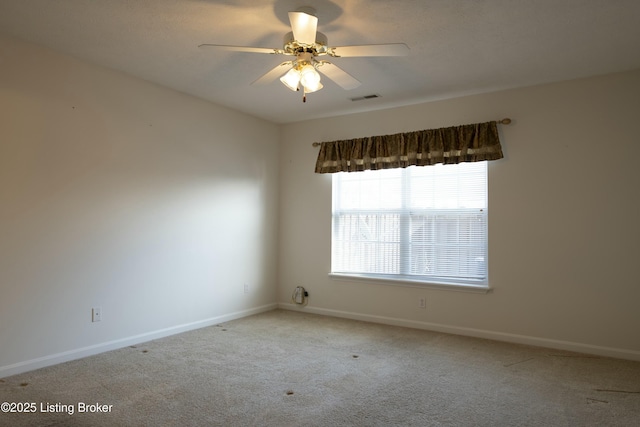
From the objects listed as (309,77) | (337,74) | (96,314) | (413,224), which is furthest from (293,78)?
(96,314)

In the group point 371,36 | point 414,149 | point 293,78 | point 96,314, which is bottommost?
point 96,314

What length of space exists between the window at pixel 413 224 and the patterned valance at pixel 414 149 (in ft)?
0.55

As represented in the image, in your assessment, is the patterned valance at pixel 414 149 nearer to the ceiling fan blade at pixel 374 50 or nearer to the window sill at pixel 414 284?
the window sill at pixel 414 284

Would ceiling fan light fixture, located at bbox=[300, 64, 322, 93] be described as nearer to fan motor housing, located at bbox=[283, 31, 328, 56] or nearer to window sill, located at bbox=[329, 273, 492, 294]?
fan motor housing, located at bbox=[283, 31, 328, 56]

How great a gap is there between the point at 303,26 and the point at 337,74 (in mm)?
669

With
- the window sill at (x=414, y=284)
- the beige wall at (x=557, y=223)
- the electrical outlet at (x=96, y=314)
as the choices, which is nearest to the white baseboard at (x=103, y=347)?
the electrical outlet at (x=96, y=314)

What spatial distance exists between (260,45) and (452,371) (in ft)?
9.48

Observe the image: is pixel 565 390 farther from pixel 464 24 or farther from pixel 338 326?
pixel 464 24

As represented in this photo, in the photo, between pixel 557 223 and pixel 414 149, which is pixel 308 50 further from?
pixel 557 223

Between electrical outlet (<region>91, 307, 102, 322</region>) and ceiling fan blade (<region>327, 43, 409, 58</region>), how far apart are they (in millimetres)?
2821

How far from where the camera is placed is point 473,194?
4320 mm

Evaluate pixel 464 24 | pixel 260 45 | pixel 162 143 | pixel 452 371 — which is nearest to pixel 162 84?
pixel 162 143

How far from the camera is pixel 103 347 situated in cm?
356

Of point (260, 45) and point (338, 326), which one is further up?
point (260, 45)
